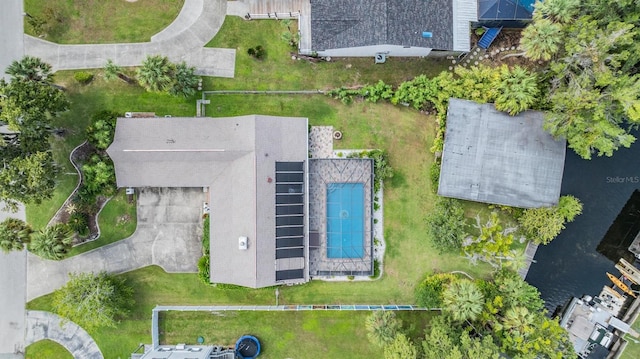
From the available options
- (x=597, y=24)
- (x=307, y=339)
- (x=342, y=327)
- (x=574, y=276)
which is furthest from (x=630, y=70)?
(x=307, y=339)

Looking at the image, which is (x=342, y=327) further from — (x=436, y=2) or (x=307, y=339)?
(x=436, y=2)

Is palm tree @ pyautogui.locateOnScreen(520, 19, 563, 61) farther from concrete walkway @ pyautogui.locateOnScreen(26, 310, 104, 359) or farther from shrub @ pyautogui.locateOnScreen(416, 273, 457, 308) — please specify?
concrete walkway @ pyautogui.locateOnScreen(26, 310, 104, 359)

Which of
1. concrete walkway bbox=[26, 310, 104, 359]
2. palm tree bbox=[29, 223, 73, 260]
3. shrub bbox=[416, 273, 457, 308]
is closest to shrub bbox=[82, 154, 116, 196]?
palm tree bbox=[29, 223, 73, 260]

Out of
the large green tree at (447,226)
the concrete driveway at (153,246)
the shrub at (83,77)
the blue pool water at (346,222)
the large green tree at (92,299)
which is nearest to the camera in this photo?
the large green tree at (92,299)

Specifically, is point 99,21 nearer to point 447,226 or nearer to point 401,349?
point 447,226

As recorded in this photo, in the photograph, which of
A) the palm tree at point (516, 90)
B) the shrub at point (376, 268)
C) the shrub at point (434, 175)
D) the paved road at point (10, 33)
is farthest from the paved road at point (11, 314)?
the palm tree at point (516, 90)

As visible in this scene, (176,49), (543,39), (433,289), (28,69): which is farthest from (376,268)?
(28,69)

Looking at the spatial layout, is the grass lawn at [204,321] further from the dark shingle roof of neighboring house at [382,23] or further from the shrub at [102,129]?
the dark shingle roof of neighboring house at [382,23]
